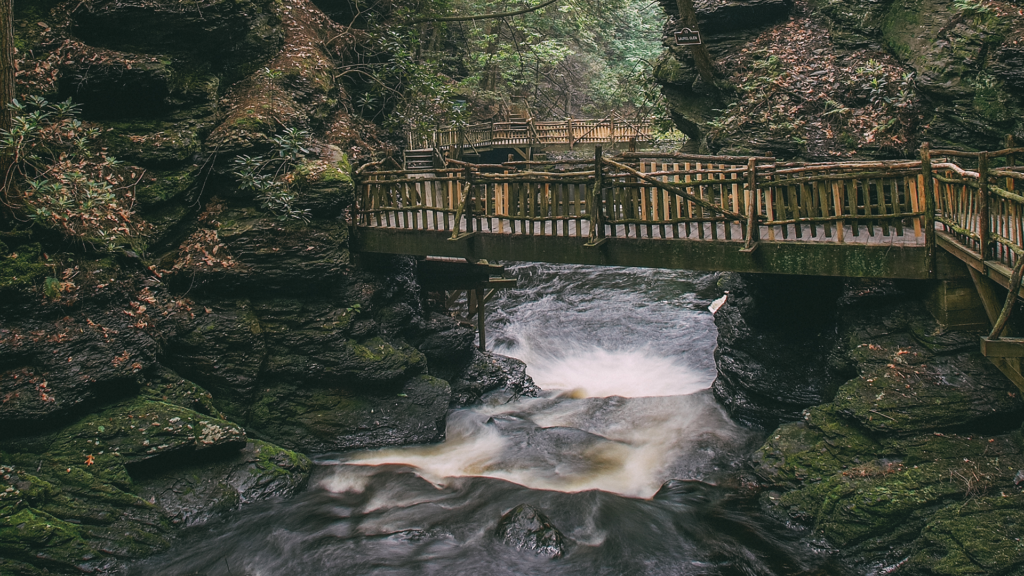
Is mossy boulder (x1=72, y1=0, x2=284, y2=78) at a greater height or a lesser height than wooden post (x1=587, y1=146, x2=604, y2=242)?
greater

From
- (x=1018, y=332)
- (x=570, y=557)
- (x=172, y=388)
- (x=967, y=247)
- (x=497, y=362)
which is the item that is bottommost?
(x=570, y=557)

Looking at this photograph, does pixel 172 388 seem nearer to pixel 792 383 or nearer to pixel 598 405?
pixel 598 405

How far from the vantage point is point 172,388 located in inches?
332

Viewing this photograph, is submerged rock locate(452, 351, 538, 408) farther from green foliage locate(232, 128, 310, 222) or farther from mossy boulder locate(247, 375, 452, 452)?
green foliage locate(232, 128, 310, 222)

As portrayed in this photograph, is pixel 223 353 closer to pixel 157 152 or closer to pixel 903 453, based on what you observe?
pixel 157 152

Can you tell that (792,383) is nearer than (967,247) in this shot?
No

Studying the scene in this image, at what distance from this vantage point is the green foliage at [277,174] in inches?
377

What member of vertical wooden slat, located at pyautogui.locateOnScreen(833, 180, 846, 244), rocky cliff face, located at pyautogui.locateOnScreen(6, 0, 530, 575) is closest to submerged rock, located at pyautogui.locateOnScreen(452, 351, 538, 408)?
rocky cliff face, located at pyautogui.locateOnScreen(6, 0, 530, 575)

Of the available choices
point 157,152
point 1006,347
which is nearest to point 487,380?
point 157,152

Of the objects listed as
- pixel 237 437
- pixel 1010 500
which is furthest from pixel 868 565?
pixel 237 437

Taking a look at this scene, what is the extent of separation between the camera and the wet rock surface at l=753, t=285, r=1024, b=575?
5793 millimetres

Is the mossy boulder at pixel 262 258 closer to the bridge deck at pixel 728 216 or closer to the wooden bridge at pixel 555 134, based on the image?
the bridge deck at pixel 728 216

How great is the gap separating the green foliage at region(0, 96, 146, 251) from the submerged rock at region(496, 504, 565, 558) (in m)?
6.72

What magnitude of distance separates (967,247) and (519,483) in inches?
247
